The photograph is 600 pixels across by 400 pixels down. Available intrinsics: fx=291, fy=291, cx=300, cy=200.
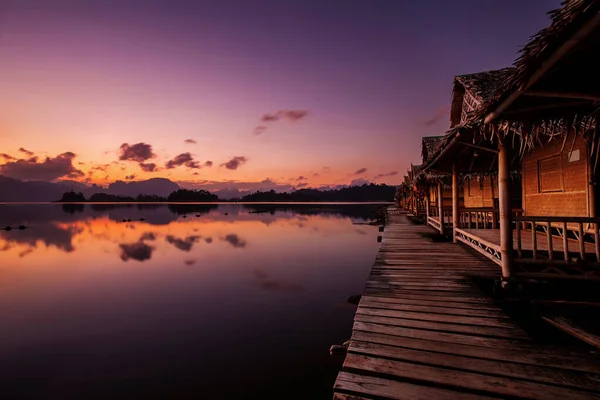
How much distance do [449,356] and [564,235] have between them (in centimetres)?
417

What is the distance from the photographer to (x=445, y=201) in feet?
93.6

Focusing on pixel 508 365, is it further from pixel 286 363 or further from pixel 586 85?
pixel 286 363

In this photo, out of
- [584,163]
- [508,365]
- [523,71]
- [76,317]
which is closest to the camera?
[508,365]

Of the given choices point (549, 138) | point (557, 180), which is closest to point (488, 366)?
point (549, 138)

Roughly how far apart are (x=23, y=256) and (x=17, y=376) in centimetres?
1991

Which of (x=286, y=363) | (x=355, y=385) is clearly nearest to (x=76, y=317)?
(x=286, y=363)

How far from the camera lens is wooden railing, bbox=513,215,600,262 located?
5617 millimetres

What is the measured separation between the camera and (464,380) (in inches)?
122

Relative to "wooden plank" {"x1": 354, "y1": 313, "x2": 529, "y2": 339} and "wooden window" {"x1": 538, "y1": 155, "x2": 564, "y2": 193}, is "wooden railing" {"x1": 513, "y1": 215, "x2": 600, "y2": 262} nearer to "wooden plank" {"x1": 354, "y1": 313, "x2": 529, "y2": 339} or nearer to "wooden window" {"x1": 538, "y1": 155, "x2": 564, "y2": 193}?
"wooden window" {"x1": 538, "y1": 155, "x2": 564, "y2": 193}

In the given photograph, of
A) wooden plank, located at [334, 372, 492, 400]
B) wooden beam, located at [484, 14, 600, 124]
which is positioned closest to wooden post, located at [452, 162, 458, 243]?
wooden beam, located at [484, 14, 600, 124]

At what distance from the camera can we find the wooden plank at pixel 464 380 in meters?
2.87

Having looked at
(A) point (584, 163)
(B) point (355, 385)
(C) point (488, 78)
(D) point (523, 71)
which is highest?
(C) point (488, 78)

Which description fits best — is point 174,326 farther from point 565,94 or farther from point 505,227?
point 565,94

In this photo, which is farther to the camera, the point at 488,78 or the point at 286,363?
the point at 488,78
